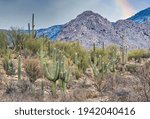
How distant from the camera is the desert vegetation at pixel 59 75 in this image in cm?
1423

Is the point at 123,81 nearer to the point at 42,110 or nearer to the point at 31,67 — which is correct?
the point at 31,67

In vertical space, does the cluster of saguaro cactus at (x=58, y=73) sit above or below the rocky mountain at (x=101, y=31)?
below

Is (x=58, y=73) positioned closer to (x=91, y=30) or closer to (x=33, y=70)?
(x=33, y=70)

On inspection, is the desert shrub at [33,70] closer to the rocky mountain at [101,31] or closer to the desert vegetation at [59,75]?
the desert vegetation at [59,75]

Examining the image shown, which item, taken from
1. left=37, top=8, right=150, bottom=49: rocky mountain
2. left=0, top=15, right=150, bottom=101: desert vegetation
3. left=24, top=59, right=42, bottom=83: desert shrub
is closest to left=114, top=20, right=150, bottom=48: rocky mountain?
left=37, top=8, right=150, bottom=49: rocky mountain

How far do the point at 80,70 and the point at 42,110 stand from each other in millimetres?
16872

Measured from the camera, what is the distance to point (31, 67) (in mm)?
21391

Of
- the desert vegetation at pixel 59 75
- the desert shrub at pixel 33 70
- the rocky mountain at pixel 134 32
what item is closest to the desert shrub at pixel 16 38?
the desert vegetation at pixel 59 75

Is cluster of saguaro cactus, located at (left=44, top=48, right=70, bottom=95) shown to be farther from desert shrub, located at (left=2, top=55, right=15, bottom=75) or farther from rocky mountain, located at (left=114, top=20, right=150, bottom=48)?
rocky mountain, located at (left=114, top=20, right=150, bottom=48)

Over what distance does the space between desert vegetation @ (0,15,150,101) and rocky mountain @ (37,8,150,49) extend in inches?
3529

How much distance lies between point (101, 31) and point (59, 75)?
113614 millimetres

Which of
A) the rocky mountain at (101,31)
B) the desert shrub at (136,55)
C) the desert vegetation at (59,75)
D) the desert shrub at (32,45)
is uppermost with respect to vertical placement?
the rocky mountain at (101,31)

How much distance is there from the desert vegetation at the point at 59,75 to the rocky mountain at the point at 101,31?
294 feet

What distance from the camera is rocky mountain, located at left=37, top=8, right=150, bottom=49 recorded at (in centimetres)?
12350
